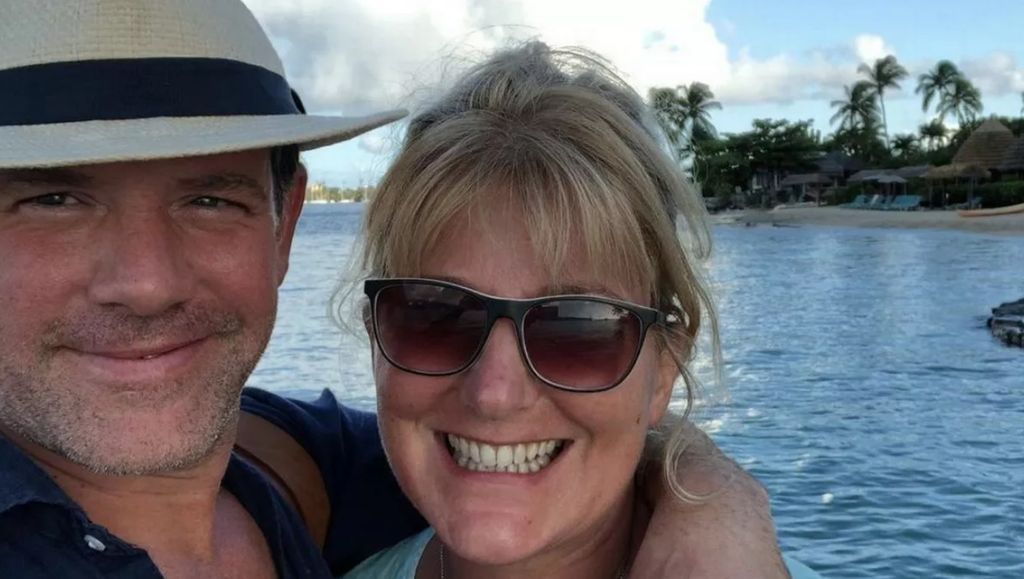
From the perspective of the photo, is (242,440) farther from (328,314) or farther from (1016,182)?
(1016,182)

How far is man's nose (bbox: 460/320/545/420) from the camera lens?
221 centimetres

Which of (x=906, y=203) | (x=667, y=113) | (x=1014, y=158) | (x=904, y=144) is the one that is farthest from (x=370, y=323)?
(x=904, y=144)

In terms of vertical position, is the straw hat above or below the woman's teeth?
above

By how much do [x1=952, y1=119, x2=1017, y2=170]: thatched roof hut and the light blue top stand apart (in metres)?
59.1

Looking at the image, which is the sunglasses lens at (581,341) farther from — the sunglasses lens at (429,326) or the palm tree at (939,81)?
the palm tree at (939,81)

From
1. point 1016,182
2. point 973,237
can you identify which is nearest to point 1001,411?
point 973,237

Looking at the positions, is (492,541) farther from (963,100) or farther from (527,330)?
(963,100)

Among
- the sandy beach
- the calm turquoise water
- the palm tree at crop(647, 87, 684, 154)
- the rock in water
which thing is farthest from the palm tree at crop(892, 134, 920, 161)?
the palm tree at crop(647, 87, 684, 154)

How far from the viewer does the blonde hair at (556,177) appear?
88.7 inches

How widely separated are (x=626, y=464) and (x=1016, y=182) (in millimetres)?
57132

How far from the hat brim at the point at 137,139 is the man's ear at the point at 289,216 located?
0.46 m

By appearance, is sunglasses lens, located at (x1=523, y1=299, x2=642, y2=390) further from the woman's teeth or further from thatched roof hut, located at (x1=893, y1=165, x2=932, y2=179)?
thatched roof hut, located at (x1=893, y1=165, x2=932, y2=179)

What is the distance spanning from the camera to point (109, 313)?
2057 mm

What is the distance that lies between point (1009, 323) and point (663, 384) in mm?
18277
